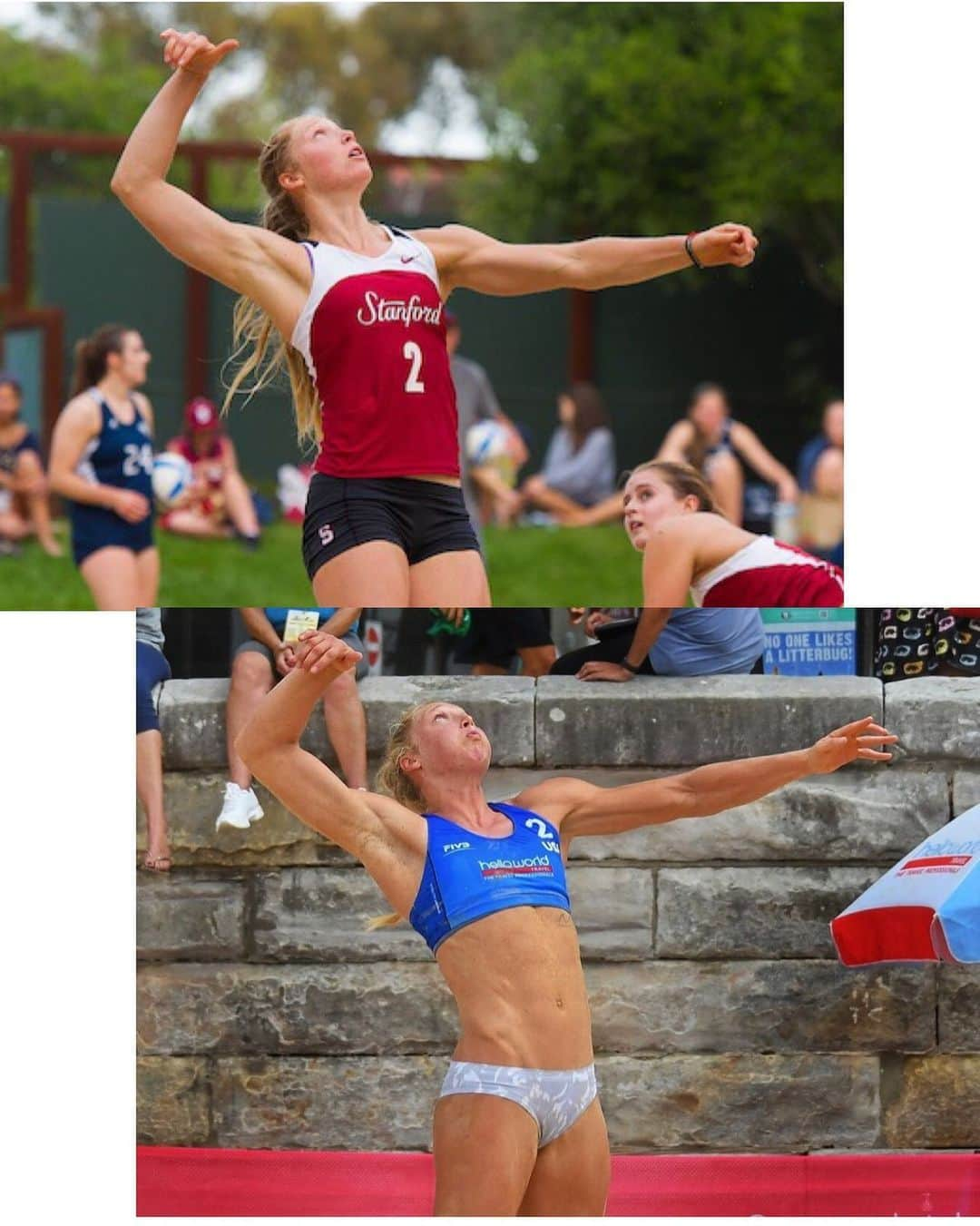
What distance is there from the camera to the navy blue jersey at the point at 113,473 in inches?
362

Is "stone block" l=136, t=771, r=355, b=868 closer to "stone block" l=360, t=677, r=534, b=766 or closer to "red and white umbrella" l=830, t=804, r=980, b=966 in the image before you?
"stone block" l=360, t=677, r=534, b=766

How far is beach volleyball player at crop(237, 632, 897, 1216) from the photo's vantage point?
5422 mm

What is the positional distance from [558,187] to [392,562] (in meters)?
9.30

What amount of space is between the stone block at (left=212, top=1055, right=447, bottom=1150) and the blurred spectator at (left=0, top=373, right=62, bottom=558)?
809 cm

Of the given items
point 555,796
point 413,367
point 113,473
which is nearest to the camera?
point 555,796

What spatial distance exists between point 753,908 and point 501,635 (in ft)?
3.51

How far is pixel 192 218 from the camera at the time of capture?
602 cm

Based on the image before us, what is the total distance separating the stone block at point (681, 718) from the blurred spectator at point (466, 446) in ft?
21.9

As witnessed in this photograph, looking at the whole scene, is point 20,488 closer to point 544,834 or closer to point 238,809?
point 238,809

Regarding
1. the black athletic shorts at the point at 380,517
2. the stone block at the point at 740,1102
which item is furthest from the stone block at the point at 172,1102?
the black athletic shorts at the point at 380,517

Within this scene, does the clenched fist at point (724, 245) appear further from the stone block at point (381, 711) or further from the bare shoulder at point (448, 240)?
the stone block at point (381, 711)

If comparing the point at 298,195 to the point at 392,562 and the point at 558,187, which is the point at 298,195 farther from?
the point at 558,187

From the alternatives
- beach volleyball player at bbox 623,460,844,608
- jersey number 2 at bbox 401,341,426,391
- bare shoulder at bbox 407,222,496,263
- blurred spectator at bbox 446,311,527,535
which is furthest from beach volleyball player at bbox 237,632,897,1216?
blurred spectator at bbox 446,311,527,535

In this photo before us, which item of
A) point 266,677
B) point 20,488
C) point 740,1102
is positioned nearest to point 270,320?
point 266,677
